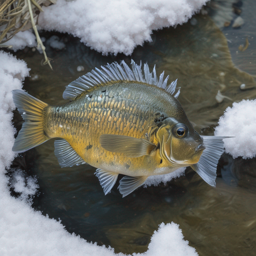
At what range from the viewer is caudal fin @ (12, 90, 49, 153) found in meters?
1.06

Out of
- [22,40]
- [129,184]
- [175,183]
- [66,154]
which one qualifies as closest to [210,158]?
[175,183]

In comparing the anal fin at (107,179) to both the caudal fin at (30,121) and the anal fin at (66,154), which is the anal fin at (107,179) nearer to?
the anal fin at (66,154)

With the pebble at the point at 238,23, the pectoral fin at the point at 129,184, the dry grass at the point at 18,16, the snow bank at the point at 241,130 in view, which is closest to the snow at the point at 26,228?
the dry grass at the point at 18,16

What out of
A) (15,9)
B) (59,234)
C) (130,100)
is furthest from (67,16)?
(59,234)

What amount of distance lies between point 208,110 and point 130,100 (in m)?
0.41

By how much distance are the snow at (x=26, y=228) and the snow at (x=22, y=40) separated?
0.22ft

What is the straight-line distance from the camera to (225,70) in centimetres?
127

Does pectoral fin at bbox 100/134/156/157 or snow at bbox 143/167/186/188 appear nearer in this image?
pectoral fin at bbox 100/134/156/157

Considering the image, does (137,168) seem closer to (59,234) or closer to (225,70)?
(59,234)

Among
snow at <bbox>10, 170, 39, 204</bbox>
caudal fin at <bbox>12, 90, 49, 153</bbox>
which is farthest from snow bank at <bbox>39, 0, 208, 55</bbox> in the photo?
snow at <bbox>10, 170, 39, 204</bbox>

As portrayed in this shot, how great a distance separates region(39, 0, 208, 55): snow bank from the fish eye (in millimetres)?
487

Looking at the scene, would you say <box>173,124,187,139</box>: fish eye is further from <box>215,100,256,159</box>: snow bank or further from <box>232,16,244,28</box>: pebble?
<box>232,16,244,28</box>: pebble

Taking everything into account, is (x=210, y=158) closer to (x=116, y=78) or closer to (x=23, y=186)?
(x=116, y=78)

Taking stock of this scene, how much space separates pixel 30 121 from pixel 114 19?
0.56m
